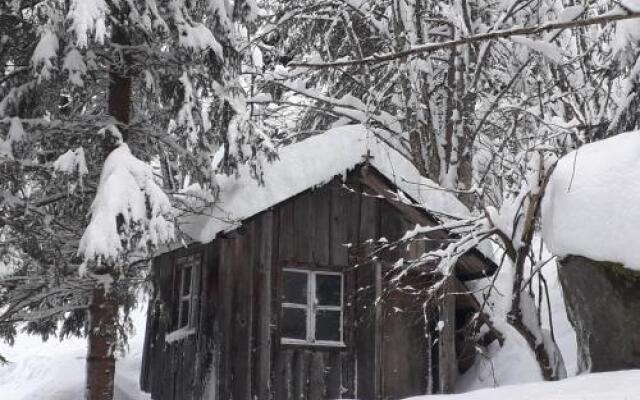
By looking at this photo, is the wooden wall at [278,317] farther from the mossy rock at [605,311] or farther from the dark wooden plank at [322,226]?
the mossy rock at [605,311]

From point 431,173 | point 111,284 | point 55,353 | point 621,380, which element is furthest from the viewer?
point 55,353

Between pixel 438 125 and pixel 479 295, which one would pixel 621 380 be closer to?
pixel 479 295

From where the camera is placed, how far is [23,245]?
9.86 m

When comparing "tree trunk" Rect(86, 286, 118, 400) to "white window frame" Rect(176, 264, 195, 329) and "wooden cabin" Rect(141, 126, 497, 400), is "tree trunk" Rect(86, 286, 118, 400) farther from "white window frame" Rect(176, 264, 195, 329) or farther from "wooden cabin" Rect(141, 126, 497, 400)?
"white window frame" Rect(176, 264, 195, 329)

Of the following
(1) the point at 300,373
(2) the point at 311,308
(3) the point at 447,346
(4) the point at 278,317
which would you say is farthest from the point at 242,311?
(3) the point at 447,346

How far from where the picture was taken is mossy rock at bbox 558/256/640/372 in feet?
22.0

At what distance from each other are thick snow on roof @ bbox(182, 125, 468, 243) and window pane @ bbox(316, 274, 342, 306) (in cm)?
140

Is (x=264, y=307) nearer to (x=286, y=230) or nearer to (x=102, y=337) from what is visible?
(x=286, y=230)

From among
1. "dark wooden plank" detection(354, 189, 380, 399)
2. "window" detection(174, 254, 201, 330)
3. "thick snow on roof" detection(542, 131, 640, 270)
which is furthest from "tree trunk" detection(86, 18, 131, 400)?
"thick snow on roof" detection(542, 131, 640, 270)

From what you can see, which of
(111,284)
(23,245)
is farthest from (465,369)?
(23,245)

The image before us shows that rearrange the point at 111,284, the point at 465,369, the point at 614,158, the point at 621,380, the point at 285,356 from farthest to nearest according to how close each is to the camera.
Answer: the point at 465,369
the point at 285,356
the point at 111,284
the point at 614,158
the point at 621,380

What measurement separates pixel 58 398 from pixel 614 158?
11.8m

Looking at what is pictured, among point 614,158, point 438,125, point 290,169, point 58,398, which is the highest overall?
point 438,125

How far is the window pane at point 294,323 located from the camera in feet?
36.4
